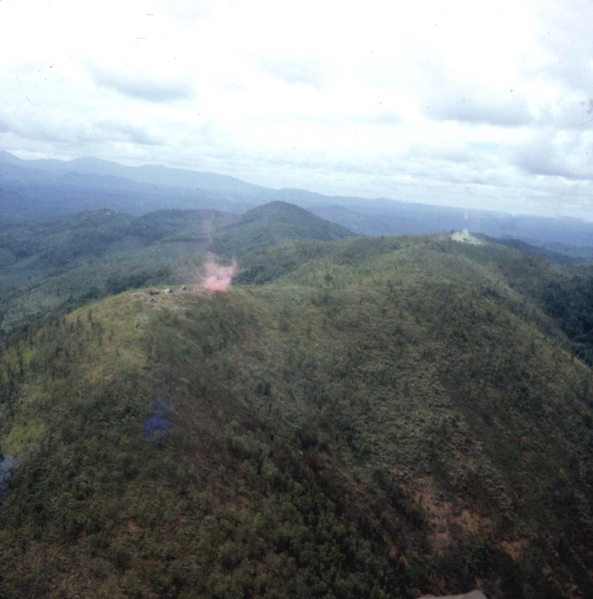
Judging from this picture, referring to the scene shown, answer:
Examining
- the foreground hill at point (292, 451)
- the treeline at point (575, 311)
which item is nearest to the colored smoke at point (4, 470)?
the foreground hill at point (292, 451)

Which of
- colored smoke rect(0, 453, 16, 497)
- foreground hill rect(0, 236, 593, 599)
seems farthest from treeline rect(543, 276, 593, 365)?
colored smoke rect(0, 453, 16, 497)

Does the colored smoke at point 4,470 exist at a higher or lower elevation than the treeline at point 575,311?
lower

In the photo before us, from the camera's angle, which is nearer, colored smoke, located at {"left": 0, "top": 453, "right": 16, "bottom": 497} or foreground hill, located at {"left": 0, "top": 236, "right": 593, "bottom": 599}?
foreground hill, located at {"left": 0, "top": 236, "right": 593, "bottom": 599}

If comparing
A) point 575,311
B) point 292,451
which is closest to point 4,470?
point 292,451

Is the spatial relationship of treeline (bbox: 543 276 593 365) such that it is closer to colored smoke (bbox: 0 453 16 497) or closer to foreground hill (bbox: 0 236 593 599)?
foreground hill (bbox: 0 236 593 599)

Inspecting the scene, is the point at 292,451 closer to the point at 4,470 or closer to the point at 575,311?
the point at 4,470

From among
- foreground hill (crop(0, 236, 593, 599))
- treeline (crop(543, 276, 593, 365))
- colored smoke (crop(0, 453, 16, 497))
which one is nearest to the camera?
foreground hill (crop(0, 236, 593, 599))

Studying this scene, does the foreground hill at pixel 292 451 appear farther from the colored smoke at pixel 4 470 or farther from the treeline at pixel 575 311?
the treeline at pixel 575 311

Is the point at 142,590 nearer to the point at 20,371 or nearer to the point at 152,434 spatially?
the point at 152,434
